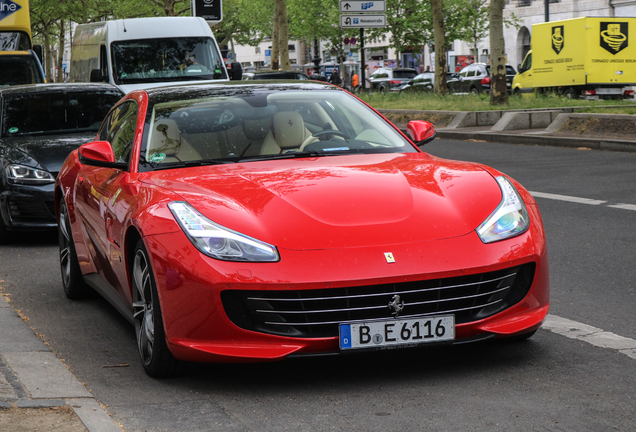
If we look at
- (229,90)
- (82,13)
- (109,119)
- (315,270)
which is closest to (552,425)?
(315,270)

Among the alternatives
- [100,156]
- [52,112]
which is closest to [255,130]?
[100,156]

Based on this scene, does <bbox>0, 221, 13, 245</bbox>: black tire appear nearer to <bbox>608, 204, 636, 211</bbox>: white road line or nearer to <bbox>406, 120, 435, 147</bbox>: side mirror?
<bbox>406, 120, 435, 147</bbox>: side mirror

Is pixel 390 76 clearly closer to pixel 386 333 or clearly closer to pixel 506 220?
Answer: pixel 506 220

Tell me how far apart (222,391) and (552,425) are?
1.41m

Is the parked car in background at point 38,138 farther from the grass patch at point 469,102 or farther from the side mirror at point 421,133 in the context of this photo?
the grass patch at point 469,102

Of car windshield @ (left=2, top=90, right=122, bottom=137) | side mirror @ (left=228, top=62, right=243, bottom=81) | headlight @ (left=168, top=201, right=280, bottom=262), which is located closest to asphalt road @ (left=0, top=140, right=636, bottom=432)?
headlight @ (left=168, top=201, right=280, bottom=262)

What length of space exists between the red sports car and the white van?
40.0 ft

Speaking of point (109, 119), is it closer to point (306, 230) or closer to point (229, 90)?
point (229, 90)

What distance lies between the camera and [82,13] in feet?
194

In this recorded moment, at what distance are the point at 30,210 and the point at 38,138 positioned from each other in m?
1.10

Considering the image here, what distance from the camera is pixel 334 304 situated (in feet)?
13.1

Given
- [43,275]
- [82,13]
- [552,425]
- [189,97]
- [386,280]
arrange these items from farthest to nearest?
[82,13], [43,275], [189,97], [386,280], [552,425]

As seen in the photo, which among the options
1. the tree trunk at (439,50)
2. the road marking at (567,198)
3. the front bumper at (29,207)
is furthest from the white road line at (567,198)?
the tree trunk at (439,50)

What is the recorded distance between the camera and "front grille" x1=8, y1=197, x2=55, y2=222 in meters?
8.86
